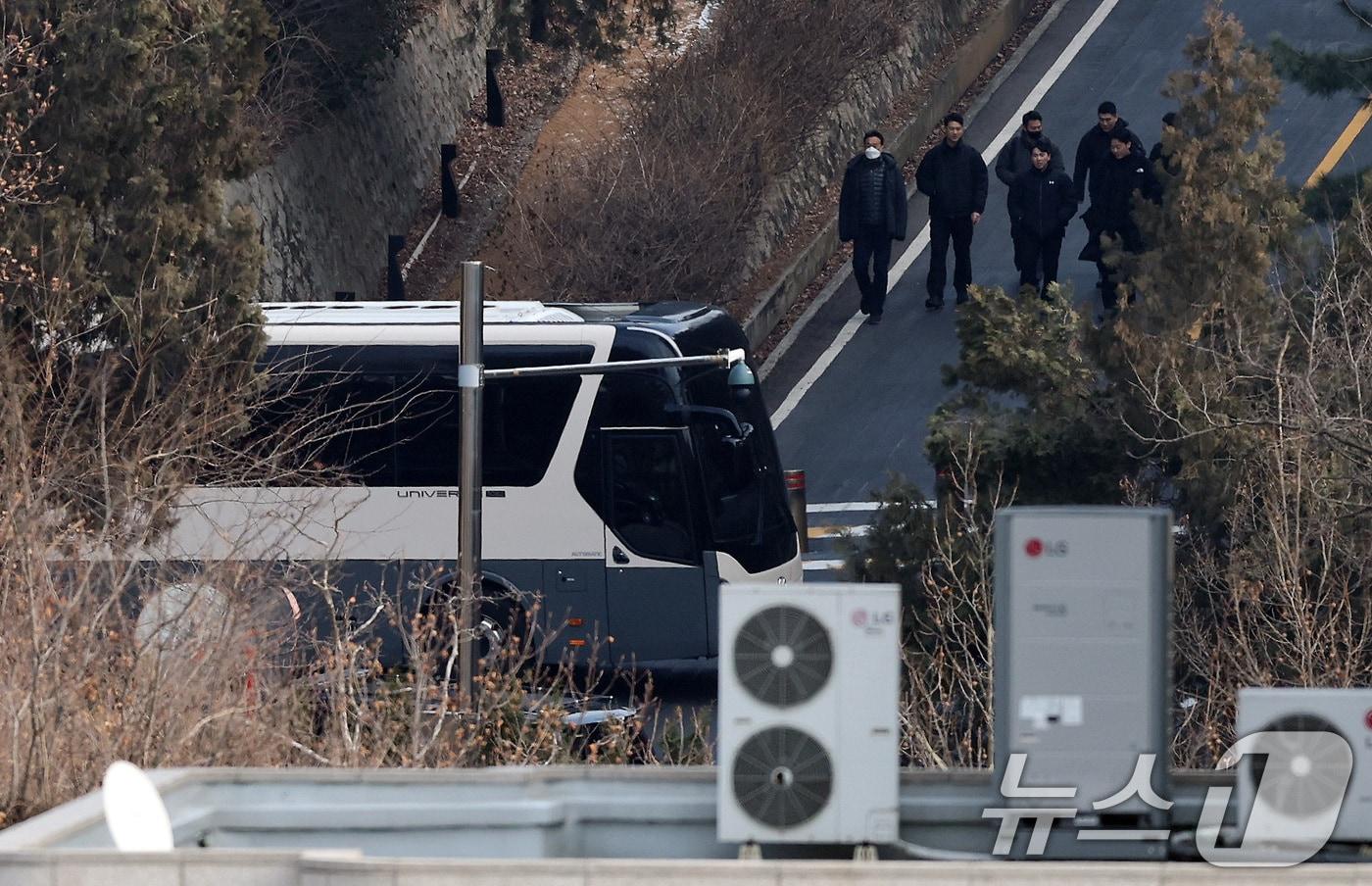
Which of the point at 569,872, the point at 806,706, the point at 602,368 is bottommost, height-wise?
the point at 569,872

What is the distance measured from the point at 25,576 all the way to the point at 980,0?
24677mm

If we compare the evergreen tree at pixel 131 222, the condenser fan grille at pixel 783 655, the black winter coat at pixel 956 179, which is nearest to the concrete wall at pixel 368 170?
the evergreen tree at pixel 131 222

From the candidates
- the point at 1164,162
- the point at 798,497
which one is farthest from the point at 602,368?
the point at 1164,162

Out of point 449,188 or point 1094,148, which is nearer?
point 1094,148

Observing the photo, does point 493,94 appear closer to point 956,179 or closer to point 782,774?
point 956,179

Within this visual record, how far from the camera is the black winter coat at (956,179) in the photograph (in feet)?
74.9

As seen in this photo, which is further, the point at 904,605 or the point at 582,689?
the point at 582,689

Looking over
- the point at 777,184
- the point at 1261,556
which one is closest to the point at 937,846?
the point at 1261,556

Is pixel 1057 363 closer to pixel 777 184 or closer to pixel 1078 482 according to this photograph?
pixel 1078 482

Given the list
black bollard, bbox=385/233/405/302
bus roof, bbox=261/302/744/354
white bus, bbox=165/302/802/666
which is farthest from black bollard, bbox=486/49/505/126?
white bus, bbox=165/302/802/666

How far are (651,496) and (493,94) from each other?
51.0 ft

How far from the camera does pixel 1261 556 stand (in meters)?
14.2

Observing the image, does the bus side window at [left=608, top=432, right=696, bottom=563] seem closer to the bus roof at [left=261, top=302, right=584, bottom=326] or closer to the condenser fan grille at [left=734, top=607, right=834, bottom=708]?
the bus roof at [left=261, top=302, right=584, bottom=326]

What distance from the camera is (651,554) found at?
52.7 ft
